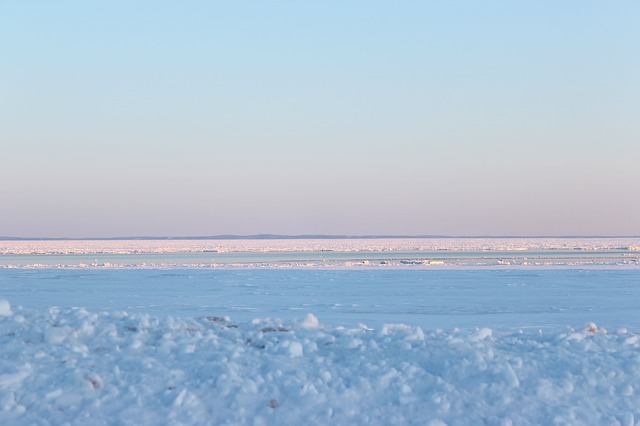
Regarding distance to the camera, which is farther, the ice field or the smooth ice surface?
the smooth ice surface

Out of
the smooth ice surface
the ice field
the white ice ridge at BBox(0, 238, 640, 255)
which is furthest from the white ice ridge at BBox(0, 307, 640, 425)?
the white ice ridge at BBox(0, 238, 640, 255)

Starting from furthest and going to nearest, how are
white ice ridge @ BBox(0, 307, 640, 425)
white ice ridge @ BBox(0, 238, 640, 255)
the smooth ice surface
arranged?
white ice ridge @ BBox(0, 238, 640, 255)
the smooth ice surface
white ice ridge @ BBox(0, 307, 640, 425)

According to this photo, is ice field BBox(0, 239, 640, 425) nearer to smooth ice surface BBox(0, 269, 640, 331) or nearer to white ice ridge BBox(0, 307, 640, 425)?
white ice ridge BBox(0, 307, 640, 425)

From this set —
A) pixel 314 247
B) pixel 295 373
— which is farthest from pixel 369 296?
pixel 314 247

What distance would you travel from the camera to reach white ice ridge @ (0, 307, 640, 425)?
5.10 metres

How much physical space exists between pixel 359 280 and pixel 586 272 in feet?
24.9

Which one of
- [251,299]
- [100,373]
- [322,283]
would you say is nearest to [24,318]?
[100,373]

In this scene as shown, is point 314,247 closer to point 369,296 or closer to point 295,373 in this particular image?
point 369,296

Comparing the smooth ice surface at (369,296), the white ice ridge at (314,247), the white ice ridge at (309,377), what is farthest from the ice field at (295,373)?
the white ice ridge at (314,247)

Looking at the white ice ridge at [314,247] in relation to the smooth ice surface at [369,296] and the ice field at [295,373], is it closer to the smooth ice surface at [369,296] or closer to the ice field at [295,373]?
the smooth ice surface at [369,296]

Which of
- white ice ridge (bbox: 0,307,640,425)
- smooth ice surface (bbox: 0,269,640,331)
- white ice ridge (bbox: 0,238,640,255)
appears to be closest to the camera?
white ice ridge (bbox: 0,307,640,425)

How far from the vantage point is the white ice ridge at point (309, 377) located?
5.10 meters

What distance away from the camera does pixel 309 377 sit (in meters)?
5.57

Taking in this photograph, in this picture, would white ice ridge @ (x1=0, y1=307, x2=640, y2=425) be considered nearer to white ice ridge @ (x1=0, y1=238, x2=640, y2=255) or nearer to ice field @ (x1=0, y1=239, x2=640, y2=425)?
ice field @ (x1=0, y1=239, x2=640, y2=425)
